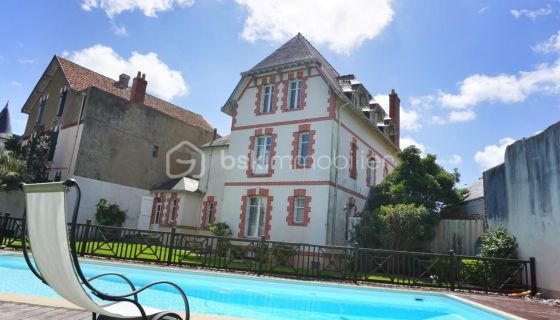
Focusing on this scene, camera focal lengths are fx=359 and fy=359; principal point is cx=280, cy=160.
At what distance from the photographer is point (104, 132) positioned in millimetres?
22188

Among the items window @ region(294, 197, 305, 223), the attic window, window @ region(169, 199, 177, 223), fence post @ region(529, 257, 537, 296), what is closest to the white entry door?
window @ region(169, 199, 177, 223)

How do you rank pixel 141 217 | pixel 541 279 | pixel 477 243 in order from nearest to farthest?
pixel 541 279 → pixel 477 243 → pixel 141 217

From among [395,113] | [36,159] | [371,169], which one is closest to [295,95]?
[371,169]

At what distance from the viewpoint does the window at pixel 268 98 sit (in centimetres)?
1839

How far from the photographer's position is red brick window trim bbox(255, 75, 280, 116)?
59.8 ft

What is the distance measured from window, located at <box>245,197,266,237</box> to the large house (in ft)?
0.16

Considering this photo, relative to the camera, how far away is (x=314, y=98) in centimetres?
1703

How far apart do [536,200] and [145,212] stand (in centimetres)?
2118

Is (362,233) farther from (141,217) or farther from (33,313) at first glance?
(141,217)

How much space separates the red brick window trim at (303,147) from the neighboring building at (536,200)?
766cm

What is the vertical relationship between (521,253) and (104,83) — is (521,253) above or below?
below

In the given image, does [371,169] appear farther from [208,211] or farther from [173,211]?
[173,211]

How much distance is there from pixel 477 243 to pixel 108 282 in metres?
13.0

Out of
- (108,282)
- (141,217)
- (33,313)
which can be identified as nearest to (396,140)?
(141,217)
